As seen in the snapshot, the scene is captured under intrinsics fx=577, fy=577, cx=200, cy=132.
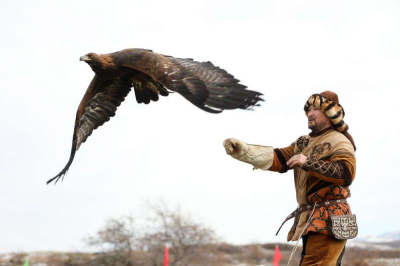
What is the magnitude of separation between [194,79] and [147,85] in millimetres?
814

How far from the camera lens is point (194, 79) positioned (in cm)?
441

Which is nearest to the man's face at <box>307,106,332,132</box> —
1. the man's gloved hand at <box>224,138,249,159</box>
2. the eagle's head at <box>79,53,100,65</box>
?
the man's gloved hand at <box>224,138,249,159</box>

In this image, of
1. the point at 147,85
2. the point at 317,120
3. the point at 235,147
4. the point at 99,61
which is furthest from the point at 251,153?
the point at 99,61

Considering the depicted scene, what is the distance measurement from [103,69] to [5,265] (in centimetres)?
1285

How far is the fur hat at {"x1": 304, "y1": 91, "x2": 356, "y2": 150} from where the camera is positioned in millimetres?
3896

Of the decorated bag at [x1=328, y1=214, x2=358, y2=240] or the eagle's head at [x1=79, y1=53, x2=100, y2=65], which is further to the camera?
the eagle's head at [x1=79, y1=53, x2=100, y2=65]

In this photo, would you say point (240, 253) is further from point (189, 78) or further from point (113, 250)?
point (189, 78)

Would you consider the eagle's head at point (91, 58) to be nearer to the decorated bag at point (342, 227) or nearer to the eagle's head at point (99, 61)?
the eagle's head at point (99, 61)

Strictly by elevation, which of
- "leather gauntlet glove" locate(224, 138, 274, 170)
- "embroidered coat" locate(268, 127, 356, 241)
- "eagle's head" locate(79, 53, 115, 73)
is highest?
"eagle's head" locate(79, 53, 115, 73)

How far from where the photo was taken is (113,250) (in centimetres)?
1573

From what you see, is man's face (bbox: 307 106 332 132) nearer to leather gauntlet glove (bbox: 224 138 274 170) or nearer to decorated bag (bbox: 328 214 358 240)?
leather gauntlet glove (bbox: 224 138 274 170)

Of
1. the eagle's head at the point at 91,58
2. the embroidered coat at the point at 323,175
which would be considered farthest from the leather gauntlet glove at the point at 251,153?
the eagle's head at the point at 91,58

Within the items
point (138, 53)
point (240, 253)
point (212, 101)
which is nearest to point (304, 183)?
point (212, 101)

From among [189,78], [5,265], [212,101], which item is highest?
[189,78]
